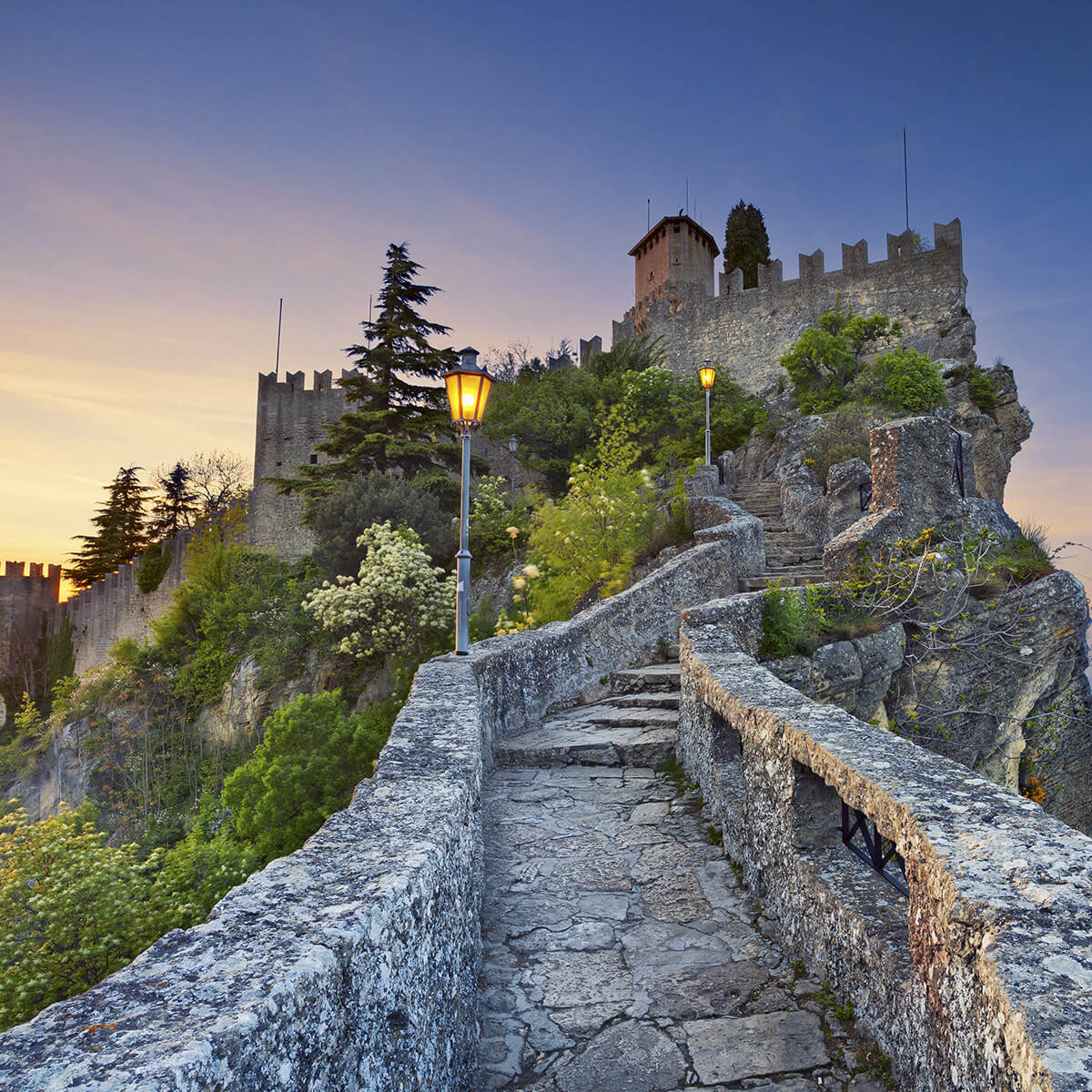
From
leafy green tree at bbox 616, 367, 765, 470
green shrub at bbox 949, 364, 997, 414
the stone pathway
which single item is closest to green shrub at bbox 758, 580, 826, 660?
the stone pathway

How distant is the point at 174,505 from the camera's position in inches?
1576

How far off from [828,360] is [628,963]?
23276 mm

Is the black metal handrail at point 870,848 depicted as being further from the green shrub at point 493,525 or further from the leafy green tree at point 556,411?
the leafy green tree at point 556,411

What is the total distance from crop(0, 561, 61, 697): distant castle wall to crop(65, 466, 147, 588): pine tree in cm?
142

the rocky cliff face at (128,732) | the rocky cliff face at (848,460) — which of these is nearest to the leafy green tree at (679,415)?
the rocky cliff face at (848,460)

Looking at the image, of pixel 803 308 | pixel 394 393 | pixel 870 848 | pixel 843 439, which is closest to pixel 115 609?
pixel 394 393

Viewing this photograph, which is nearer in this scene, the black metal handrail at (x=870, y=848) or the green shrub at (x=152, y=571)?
the black metal handrail at (x=870, y=848)

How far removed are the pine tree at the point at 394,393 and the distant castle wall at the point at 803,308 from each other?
16.5 meters

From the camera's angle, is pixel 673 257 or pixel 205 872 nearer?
pixel 205 872

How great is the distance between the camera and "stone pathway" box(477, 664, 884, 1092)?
2512mm

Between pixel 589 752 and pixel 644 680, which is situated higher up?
pixel 644 680

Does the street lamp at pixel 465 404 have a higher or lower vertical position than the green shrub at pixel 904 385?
lower

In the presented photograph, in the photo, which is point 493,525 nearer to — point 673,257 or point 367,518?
point 367,518

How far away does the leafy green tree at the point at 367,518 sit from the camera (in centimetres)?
1700
